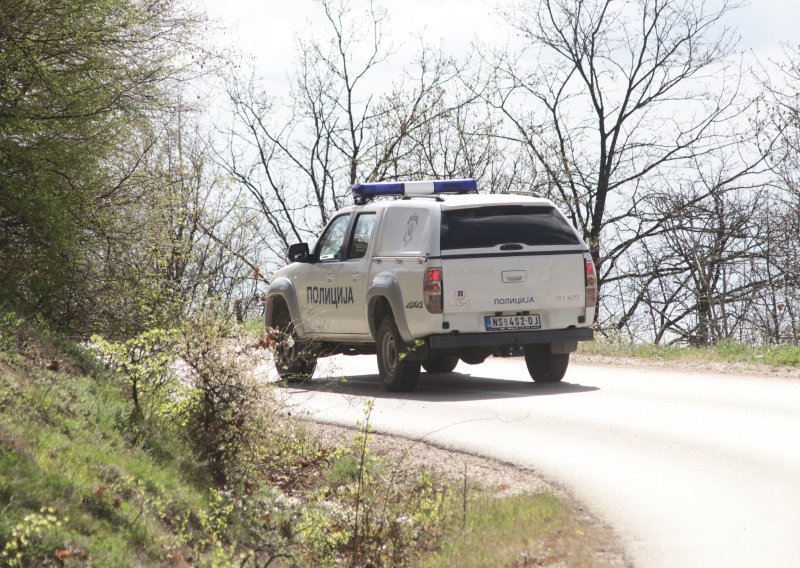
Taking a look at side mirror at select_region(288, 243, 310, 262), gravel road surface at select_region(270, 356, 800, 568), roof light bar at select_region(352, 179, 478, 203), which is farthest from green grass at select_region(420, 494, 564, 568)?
side mirror at select_region(288, 243, 310, 262)

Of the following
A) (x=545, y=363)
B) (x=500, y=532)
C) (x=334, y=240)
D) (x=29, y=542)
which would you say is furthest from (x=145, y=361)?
(x=545, y=363)

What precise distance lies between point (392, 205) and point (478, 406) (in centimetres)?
285

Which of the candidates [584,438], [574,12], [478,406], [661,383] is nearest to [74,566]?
[584,438]

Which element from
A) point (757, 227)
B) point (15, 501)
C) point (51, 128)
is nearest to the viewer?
point (15, 501)

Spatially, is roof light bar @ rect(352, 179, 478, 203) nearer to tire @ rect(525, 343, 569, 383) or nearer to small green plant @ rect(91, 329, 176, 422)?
tire @ rect(525, 343, 569, 383)

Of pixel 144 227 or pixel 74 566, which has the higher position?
pixel 144 227

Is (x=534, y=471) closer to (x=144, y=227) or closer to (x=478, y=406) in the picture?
(x=478, y=406)

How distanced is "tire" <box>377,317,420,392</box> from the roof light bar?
5.67 feet

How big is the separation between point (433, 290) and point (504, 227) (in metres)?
1.11

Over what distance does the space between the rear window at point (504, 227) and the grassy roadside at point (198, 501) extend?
12.0 ft

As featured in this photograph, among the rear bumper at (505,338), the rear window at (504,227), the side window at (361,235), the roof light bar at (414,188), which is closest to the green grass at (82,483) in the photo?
the rear bumper at (505,338)

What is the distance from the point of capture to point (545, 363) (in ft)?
49.2

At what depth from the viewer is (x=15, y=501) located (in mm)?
7199

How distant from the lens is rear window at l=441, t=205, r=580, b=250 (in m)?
13.6
